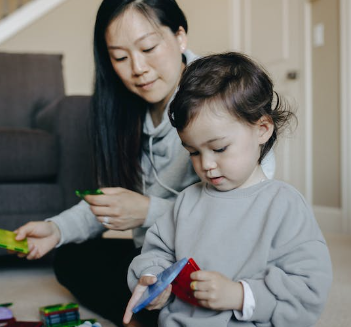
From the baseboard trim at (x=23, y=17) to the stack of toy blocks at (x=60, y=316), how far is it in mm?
2689

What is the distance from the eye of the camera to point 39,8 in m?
3.48

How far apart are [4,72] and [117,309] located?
1.56 meters

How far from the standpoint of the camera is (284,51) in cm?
319

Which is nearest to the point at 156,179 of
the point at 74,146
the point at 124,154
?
the point at 124,154

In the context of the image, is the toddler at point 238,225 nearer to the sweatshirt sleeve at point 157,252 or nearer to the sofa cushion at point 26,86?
the sweatshirt sleeve at point 157,252

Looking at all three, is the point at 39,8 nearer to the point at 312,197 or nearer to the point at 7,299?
the point at 312,197

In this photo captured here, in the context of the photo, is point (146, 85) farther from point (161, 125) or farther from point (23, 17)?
point (23, 17)

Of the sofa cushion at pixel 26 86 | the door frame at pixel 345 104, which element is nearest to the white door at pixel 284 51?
the door frame at pixel 345 104

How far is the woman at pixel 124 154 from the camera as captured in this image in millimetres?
1147

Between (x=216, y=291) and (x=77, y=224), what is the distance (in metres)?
0.63

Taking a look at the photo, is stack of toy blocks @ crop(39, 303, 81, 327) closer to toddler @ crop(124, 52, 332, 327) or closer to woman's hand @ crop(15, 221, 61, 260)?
woman's hand @ crop(15, 221, 61, 260)

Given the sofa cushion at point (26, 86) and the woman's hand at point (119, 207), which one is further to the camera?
the sofa cushion at point (26, 86)

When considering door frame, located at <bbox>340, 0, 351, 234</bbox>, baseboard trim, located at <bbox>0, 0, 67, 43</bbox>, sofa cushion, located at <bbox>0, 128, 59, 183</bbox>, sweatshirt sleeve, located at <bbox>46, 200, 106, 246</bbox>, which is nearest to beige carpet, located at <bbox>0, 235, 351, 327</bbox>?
sweatshirt sleeve, located at <bbox>46, 200, 106, 246</bbox>

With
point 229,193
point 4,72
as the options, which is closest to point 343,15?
point 4,72
